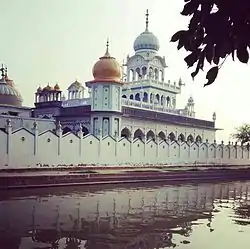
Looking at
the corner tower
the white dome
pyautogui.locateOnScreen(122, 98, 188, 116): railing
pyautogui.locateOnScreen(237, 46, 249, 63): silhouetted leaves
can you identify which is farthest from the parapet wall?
pyautogui.locateOnScreen(237, 46, 249, 63): silhouetted leaves

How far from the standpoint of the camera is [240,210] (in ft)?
38.0

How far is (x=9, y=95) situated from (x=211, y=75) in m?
29.2

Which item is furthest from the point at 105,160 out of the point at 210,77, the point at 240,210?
the point at 210,77

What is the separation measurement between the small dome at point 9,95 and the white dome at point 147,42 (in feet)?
38.4

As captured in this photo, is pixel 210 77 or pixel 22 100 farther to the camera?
pixel 22 100

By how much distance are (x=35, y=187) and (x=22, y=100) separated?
1656 centimetres

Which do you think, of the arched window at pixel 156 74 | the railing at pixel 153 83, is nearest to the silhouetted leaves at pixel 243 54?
the railing at pixel 153 83

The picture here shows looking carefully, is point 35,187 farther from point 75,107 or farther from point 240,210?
point 75,107

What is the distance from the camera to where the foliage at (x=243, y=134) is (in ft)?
131

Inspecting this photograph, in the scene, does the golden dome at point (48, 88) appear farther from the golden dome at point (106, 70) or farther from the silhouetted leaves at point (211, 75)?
the silhouetted leaves at point (211, 75)

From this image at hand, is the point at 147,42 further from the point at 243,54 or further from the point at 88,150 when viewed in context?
the point at 243,54

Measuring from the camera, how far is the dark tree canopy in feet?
7.13

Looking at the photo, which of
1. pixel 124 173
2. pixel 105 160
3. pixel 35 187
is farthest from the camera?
pixel 105 160

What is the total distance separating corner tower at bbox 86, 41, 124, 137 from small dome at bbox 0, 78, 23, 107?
20.0 ft
